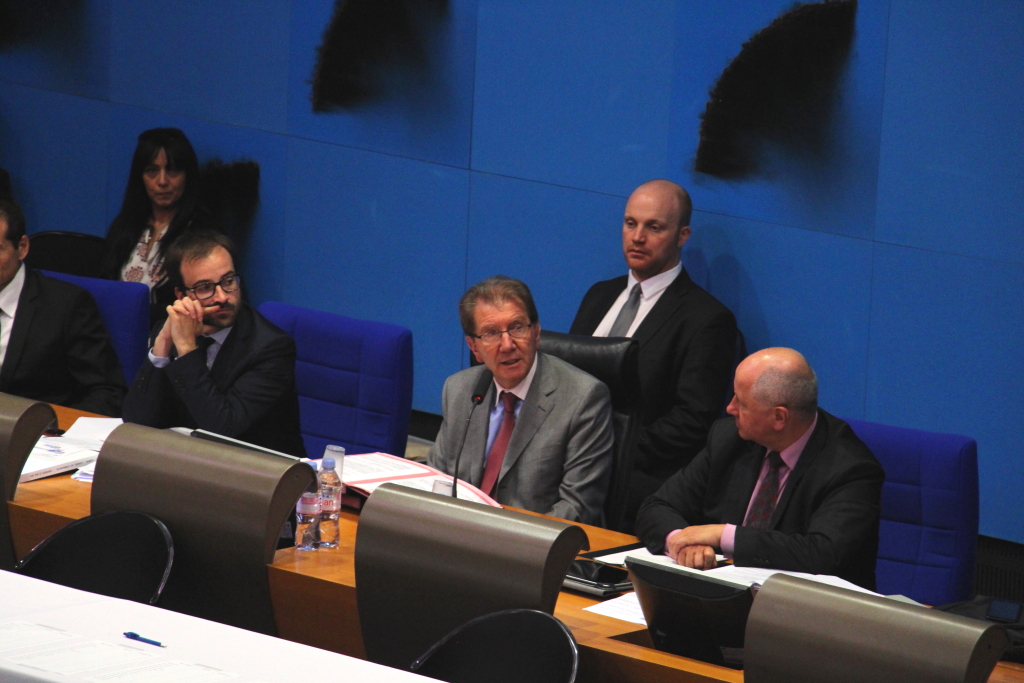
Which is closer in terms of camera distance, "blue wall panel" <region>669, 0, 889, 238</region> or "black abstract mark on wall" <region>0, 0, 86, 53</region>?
"blue wall panel" <region>669, 0, 889, 238</region>

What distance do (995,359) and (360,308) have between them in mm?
2863

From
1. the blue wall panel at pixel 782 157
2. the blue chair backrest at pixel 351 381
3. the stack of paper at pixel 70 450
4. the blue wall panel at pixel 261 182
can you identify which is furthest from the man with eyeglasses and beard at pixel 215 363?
the blue wall panel at pixel 261 182

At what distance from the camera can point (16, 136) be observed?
6676 millimetres

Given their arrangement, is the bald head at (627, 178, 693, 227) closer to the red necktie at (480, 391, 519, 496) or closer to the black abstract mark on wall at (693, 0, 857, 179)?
the black abstract mark on wall at (693, 0, 857, 179)

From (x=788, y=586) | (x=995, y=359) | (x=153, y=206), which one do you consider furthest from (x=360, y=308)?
(x=788, y=586)

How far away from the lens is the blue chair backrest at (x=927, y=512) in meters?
2.92

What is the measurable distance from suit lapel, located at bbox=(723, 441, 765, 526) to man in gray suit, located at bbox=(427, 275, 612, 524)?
36 cm

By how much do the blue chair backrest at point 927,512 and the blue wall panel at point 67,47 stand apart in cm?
487

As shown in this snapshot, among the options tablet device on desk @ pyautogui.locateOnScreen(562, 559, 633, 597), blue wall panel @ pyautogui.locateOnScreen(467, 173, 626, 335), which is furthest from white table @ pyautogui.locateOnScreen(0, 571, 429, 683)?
blue wall panel @ pyautogui.locateOnScreen(467, 173, 626, 335)

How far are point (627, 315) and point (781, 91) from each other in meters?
0.95

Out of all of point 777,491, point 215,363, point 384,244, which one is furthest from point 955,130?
point 384,244

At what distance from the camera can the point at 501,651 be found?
1.97 meters

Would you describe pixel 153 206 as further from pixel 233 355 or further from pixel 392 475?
pixel 392 475

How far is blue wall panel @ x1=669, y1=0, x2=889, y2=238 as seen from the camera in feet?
13.5
